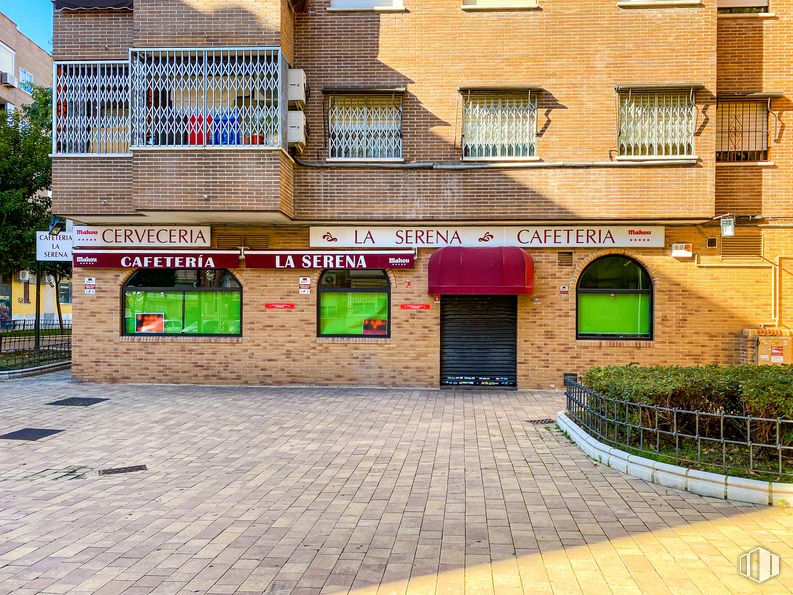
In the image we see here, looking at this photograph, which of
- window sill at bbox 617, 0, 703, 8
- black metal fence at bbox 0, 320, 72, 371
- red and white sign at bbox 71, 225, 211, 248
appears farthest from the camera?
black metal fence at bbox 0, 320, 72, 371

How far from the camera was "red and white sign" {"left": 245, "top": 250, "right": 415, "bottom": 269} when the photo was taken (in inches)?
532

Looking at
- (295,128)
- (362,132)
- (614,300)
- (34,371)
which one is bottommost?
(34,371)

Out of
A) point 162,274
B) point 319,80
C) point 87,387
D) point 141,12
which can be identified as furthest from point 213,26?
point 87,387

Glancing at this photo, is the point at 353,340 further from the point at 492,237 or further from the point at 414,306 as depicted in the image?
the point at 492,237

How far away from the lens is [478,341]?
13.8m

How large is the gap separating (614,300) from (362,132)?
21.9 ft

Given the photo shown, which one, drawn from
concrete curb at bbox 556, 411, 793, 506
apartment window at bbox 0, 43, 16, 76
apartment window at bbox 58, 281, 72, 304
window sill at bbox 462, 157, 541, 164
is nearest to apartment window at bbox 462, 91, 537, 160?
window sill at bbox 462, 157, 541, 164

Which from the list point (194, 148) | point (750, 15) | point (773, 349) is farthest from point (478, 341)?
point (750, 15)

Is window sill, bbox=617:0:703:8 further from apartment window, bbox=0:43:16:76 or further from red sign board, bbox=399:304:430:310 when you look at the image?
→ apartment window, bbox=0:43:16:76

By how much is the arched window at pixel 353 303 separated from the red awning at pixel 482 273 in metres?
1.35

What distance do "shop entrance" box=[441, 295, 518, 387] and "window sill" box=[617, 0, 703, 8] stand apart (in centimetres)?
662

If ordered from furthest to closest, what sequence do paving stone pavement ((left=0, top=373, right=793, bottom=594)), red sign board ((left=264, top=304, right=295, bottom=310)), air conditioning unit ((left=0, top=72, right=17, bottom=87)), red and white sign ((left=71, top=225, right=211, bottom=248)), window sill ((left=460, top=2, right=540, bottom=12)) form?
air conditioning unit ((left=0, top=72, right=17, bottom=87)) → red and white sign ((left=71, top=225, right=211, bottom=248)) → red sign board ((left=264, top=304, right=295, bottom=310)) → window sill ((left=460, top=2, right=540, bottom=12)) → paving stone pavement ((left=0, top=373, right=793, bottom=594))

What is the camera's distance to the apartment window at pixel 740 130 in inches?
528

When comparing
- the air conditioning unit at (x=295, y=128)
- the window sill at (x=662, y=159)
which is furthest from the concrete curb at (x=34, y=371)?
the window sill at (x=662, y=159)
